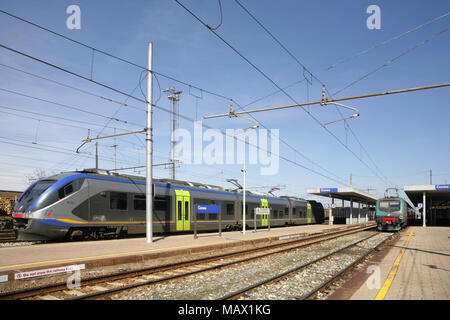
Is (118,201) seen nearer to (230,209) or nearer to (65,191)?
(65,191)

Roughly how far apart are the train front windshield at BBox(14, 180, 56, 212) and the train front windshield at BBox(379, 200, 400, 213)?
26.7m

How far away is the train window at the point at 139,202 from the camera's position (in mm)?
17114

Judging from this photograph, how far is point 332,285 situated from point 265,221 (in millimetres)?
22292

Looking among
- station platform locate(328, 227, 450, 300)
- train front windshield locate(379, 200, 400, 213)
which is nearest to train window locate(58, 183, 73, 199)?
station platform locate(328, 227, 450, 300)

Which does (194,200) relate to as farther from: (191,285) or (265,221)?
(191,285)

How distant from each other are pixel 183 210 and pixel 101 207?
5979 millimetres

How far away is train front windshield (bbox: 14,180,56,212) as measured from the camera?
13727 millimetres

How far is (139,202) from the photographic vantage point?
17.4 metres

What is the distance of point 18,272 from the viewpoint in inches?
314

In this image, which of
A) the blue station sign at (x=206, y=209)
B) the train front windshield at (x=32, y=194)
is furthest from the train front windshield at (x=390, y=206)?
the train front windshield at (x=32, y=194)

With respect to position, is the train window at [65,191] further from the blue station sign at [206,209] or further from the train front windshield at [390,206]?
the train front windshield at [390,206]

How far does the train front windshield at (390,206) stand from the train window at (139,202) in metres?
22.1

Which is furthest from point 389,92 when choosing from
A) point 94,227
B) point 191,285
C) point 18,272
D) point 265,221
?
point 265,221

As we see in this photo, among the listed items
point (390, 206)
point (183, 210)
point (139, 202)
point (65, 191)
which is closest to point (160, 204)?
point (139, 202)
